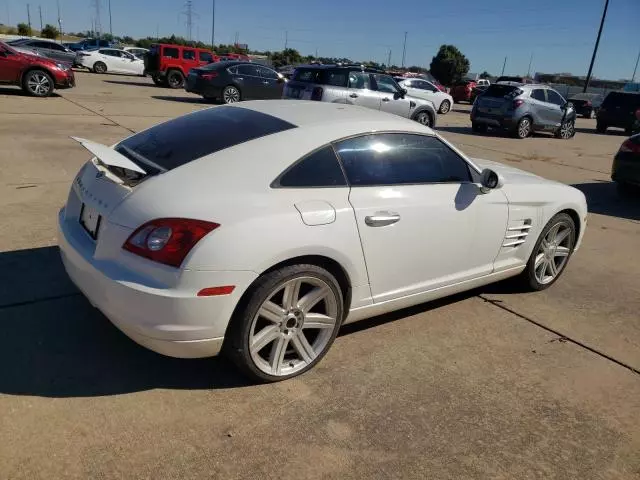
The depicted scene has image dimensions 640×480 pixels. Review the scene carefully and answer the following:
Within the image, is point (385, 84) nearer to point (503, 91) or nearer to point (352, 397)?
point (503, 91)

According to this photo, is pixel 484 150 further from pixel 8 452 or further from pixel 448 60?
pixel 448 60

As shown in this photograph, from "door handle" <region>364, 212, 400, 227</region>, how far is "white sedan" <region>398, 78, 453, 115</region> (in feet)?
65.2

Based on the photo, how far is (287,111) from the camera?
3.61 metres

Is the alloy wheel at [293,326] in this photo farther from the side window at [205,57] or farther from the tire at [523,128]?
the side window at [205,57]

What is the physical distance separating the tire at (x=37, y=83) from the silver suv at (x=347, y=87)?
270 inches

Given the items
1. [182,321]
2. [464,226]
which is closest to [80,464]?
[182,321]

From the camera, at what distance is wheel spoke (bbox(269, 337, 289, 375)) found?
299cm

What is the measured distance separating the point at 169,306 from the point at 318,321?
0.90 meters

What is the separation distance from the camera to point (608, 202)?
8.70m

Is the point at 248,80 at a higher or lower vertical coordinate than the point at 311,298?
higher

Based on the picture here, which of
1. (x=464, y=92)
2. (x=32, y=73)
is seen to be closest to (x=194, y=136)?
(x=32, y=73)

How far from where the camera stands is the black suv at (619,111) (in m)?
21.1

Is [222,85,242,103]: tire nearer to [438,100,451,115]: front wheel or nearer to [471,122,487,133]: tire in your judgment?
[471,122,487,133]: tire

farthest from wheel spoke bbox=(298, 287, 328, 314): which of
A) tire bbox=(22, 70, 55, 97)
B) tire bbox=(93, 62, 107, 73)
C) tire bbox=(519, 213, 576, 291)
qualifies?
tire bbox=(93, 62, 107, 73)
